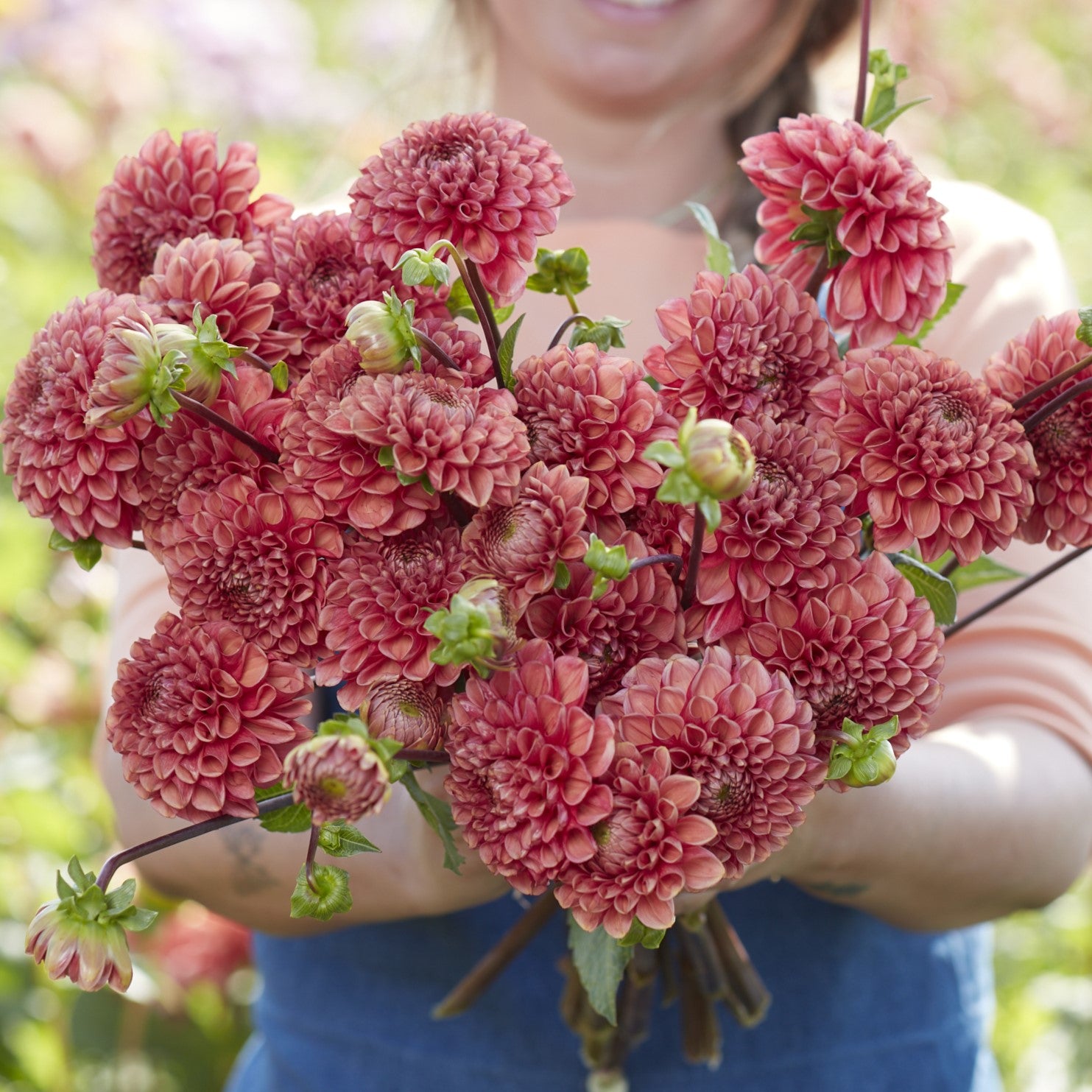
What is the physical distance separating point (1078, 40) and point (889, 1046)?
1854 mm

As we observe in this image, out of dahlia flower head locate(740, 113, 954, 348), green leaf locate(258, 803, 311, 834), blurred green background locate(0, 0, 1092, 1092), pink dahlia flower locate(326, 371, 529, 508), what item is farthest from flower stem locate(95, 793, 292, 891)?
blurred green background locate(0, 0, 1092, 1092)

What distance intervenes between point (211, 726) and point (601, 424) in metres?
0.13

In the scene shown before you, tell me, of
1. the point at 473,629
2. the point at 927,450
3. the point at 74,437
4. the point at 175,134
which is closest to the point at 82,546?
the point at 74,437

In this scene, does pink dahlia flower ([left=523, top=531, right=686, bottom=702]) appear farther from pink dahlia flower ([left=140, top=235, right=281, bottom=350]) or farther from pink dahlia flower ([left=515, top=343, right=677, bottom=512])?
pink dahlia flower ([left=140, top=235, right=281, bottom=350])

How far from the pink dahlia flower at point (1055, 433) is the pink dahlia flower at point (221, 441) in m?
0.22

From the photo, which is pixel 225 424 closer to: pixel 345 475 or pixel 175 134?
pixel 345 475

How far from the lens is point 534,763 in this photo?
1.01 ft

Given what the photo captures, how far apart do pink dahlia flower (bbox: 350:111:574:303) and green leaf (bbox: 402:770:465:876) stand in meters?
0.15

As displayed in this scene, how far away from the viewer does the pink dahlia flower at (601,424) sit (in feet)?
1.07

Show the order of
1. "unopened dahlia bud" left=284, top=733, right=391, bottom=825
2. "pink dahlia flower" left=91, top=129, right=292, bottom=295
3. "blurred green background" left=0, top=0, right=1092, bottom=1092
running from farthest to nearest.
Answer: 1. "blurred green background" left=0, top=0, right=1092, bottom=1092
2. "pink dahlia flower" left=91, top=129, right=292, bottom=295
3. "unopened dahlia bud" left=284, top=733, right=391, bottom=825

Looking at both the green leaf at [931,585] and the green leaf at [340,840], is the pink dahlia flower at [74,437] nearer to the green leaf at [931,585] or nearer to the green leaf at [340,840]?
the green leaf at [340,840]

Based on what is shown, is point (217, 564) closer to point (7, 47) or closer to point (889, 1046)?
point (889, 1046)

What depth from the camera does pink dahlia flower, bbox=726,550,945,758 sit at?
33cm

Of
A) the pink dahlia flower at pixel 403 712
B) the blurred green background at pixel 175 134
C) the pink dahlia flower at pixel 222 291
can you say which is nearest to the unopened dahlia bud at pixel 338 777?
the pink dahlia flower at pixel 403 712
